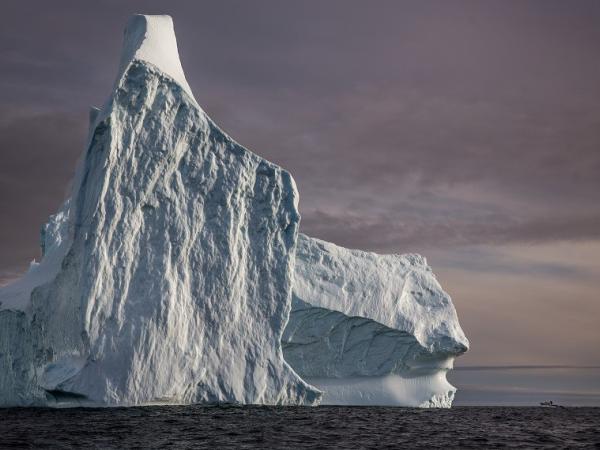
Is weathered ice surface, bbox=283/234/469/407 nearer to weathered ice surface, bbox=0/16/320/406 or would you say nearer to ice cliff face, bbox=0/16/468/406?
ice cliff face, bbox=0/16/468/406

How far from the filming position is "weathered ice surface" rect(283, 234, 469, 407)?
84.0 feet

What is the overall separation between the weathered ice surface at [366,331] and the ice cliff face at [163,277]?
0.14 m

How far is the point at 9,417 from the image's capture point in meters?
19.1

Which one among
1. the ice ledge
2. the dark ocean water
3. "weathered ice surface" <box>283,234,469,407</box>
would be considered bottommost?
the dark ocean water

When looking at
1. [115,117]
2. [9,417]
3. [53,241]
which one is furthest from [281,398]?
[53,241]

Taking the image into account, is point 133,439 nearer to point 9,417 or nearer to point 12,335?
point 9,417

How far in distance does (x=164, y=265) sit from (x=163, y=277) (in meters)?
0.33

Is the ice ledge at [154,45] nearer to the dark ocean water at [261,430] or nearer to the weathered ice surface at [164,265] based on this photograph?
the weathered ice surface at [164,265]

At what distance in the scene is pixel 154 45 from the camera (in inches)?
902

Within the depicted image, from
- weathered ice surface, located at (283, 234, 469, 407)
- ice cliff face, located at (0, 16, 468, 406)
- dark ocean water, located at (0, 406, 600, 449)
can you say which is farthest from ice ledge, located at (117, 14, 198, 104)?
dark ocean water, located at (0, 406, 600, 449)

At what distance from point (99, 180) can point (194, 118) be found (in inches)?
130

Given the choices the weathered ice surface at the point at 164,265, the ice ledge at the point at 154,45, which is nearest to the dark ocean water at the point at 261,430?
the weathered ice surface at the point at 164,265

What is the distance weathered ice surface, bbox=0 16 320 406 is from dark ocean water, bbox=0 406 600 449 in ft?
3.01

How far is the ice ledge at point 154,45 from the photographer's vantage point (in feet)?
73.5
